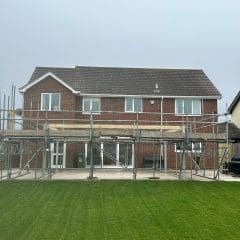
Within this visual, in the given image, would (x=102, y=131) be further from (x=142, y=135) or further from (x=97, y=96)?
(x=97, y=96)

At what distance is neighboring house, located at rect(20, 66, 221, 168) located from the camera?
1275 inches

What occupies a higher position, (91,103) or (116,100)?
(116,100)

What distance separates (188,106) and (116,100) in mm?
4833

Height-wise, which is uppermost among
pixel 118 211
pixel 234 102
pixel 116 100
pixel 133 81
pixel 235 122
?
pixel 133 81

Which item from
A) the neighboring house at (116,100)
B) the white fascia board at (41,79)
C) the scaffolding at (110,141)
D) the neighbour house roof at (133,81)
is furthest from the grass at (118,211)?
the neighbour house roof at (133,81)

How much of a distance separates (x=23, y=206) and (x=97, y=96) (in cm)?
2086

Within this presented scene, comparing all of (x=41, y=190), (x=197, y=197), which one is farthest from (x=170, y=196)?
(x=41, y=190)

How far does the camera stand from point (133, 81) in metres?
35.9

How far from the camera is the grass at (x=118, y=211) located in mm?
10234

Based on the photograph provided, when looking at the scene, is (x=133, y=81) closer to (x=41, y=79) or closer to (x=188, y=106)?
(x=188, y=106)

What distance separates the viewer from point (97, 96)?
33.9 metres

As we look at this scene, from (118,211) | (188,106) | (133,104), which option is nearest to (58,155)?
(133,104)

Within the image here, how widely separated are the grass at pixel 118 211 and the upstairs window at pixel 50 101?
45.9ft

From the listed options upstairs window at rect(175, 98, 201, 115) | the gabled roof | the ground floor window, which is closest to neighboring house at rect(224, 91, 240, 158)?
the gabled roof
